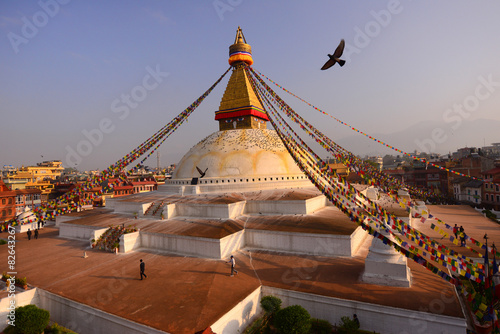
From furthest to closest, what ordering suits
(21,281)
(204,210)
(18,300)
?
(204,210) → (21,281) → (18,300)

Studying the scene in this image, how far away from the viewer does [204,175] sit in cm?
1939

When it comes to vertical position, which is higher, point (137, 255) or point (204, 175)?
point (204, 175)

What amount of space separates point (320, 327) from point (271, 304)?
1.48m

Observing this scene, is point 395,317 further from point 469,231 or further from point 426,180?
point 426,180

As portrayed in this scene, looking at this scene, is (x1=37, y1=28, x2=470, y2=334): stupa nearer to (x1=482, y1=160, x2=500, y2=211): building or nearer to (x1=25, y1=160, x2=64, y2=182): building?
(x1=482, y1=160, x2=500, y2=211): building

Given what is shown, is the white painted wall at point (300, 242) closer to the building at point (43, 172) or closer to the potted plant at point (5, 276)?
the potted plant at point (5, 276)

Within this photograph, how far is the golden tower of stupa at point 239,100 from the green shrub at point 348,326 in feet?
54.6

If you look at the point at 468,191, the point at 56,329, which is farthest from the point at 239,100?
the point at 468,191

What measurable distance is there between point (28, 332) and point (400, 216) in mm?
16537

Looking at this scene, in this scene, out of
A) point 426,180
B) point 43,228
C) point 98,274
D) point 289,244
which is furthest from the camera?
point 426,180

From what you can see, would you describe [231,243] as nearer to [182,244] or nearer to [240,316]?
[182,244]

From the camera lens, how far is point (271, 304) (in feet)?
26.7

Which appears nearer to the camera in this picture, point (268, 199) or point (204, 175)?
point (268, 199)

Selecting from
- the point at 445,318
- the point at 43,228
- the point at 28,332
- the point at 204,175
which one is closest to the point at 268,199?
the point at 204,175
